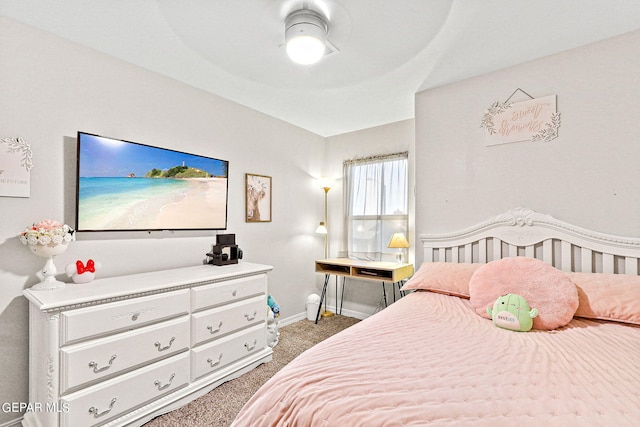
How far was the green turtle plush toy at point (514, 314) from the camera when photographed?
1529mm

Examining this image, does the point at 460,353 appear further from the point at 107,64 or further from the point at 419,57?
the point at 107,64

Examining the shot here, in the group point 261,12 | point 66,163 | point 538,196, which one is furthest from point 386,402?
point 66,163

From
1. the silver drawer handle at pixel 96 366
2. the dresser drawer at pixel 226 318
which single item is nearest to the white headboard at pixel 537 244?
the dresser drawer at pixel 226 318

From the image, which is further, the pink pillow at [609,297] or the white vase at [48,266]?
the white vase at [48,266]

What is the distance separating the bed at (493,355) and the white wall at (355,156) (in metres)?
1.49

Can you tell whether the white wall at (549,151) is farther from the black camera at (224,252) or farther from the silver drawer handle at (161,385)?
the silver drawer handle at (161,385)

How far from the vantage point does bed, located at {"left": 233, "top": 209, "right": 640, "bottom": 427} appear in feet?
2.73

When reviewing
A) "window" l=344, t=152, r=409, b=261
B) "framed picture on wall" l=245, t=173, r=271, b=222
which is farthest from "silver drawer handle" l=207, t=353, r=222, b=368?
"window" l=344, t=152, r=409, b=261

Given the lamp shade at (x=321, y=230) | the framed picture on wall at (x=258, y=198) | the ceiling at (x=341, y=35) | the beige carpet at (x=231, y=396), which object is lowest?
the beige carpet at (x=231, y=396)

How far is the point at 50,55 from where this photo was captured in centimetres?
189

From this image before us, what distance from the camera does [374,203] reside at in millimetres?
3721

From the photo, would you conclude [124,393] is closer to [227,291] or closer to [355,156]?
[227,291]

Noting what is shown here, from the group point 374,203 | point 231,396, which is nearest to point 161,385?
point 231,396

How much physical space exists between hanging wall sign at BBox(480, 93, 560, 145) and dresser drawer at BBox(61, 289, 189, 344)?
105 inches
